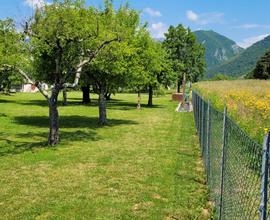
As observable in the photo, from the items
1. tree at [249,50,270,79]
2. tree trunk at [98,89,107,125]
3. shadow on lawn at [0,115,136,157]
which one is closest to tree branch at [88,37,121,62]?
shadow on lawn at [0,115,136,157]

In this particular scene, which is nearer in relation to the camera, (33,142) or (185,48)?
(33,142)

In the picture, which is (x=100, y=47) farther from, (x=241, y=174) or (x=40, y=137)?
(x=241, y=174)

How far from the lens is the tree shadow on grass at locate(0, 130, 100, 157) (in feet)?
51.0

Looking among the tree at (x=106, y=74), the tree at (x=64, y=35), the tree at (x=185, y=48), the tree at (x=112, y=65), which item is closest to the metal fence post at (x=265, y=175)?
the tree at (x=64, y=35)

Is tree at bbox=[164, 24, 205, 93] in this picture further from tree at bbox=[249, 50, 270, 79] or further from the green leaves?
tree at bbox=[249, 50, 270, 79]

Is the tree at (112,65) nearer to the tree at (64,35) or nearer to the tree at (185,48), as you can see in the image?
the tree at (64,35)

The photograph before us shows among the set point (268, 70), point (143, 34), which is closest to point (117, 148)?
point (143, 34)

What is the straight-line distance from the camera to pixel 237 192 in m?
5.03

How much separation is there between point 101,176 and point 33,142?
6677mm

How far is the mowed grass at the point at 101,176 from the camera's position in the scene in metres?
8.66

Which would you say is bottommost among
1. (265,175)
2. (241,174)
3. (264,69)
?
(241,174)

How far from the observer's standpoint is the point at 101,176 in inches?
456

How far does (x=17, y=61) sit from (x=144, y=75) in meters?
11.2

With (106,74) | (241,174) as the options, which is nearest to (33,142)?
(106,74)
